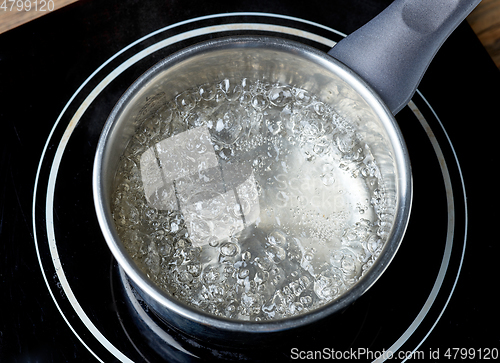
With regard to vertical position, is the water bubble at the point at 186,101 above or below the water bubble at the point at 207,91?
below

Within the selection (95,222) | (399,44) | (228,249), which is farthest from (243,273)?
(399,44)

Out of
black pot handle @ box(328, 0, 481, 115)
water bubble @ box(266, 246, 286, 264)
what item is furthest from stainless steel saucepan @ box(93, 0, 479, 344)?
water bubble @ box(266, 246, 286, 264)

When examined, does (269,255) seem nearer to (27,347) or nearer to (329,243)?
(329,243)

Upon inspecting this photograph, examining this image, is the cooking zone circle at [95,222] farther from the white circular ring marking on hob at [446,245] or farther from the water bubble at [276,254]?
the water bubble at [276,254]

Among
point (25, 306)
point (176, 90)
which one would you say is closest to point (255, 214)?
point (176, 90)

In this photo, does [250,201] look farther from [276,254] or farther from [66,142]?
[66,142]

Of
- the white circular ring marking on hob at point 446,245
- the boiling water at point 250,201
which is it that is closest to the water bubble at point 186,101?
the boiling water at point 250,201

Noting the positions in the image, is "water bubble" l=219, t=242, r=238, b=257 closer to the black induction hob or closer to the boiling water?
the boiling water
